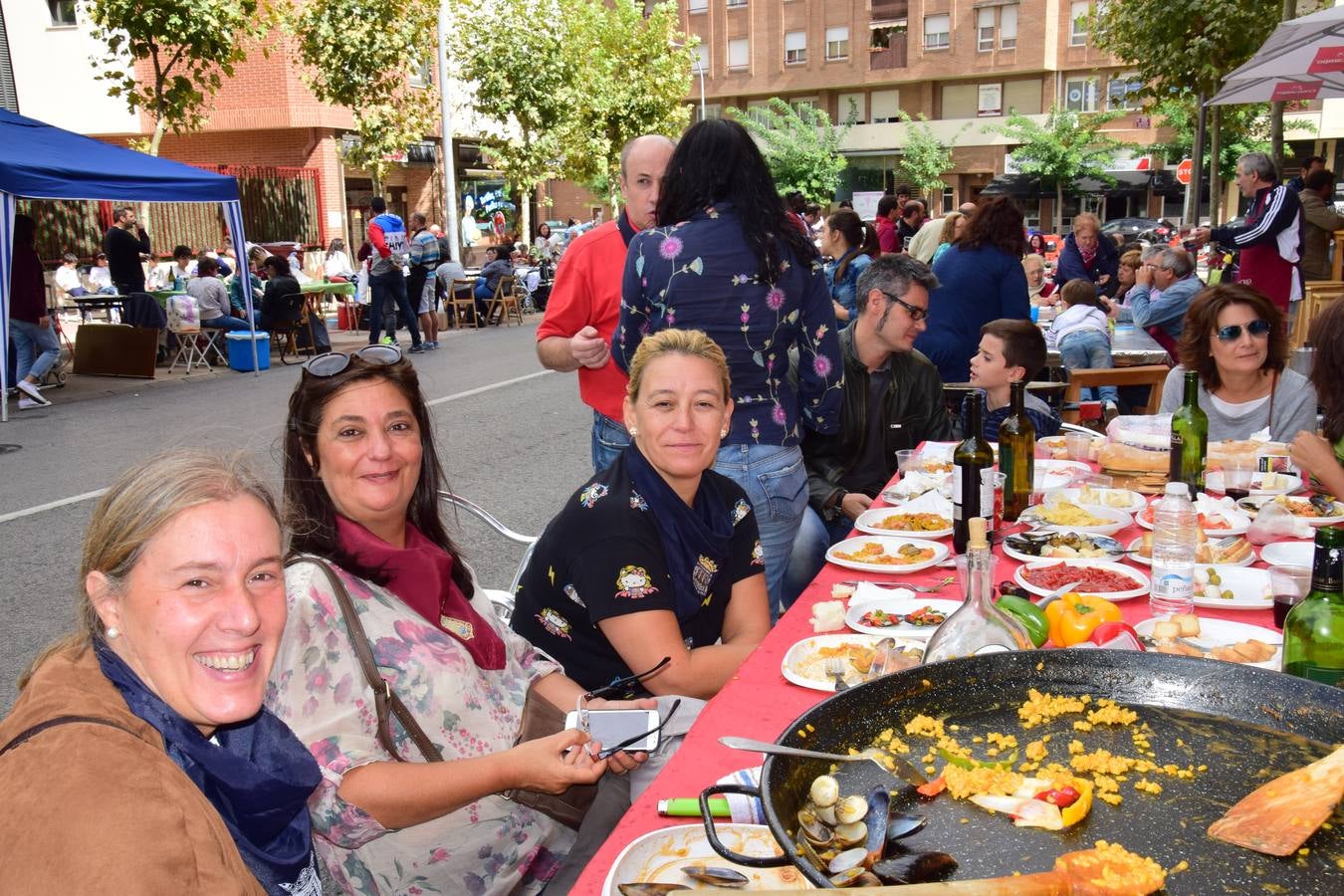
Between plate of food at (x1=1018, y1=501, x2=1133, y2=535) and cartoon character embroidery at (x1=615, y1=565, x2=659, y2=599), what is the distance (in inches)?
55.1

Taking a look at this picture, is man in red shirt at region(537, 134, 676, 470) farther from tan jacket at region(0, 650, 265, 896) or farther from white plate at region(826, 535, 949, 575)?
tan jacket at region(0, 650, 265, 896)

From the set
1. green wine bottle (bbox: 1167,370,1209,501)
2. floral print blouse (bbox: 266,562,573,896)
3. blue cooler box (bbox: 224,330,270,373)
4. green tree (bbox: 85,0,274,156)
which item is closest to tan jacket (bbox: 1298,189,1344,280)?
green wine bottle (bbox: 1167,370,1209,501)

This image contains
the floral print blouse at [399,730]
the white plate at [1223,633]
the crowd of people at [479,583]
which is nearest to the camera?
the crowd of people at [479,583]

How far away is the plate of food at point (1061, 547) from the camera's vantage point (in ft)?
10.1

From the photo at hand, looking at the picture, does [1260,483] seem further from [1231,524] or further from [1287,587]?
[1287,587]

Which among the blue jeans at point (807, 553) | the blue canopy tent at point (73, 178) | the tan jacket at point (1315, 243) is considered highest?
the blue canopy tent at point (73, 178)

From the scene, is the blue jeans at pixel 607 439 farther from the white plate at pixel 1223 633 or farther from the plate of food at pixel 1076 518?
the white plate at pixel 1223 633

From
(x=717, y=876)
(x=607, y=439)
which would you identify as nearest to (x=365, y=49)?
(x=607, y=439)

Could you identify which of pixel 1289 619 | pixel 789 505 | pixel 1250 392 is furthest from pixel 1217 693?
pixel 1250 392

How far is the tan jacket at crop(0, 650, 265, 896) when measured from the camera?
3.88 ft

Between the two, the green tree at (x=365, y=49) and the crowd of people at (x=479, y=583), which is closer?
the crowd of people at (x=479, y=583)

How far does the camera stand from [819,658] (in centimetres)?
235

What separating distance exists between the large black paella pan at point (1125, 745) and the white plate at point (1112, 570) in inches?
36.3

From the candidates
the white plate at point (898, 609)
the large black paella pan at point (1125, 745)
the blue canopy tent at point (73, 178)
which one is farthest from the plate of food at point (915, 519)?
the blue canopy tent at point (73, 178)
